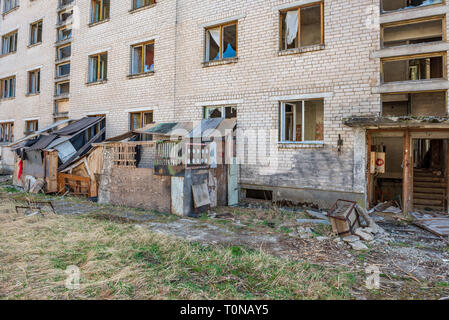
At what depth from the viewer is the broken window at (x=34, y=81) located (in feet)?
51.1

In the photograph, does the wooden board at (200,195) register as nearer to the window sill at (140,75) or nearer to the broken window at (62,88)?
the window sill at (140,75)

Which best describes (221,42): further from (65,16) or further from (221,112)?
(65,16)

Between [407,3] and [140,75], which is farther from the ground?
[407,3]

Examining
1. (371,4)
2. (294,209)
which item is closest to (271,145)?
(294,209)

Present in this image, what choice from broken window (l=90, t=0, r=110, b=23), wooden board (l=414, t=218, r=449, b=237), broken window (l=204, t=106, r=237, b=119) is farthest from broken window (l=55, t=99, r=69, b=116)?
wooden board (l=414, t=218, r=449, b=237)

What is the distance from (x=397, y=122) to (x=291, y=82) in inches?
122

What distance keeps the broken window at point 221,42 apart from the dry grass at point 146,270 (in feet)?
22.8

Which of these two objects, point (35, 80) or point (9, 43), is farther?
point (9, 43)

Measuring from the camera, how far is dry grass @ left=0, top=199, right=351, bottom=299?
116 inches

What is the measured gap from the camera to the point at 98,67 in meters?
12.8

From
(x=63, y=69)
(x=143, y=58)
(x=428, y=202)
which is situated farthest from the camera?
(x=63, y=69)

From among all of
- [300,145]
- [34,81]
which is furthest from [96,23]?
[300,145]

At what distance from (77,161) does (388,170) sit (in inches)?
447
